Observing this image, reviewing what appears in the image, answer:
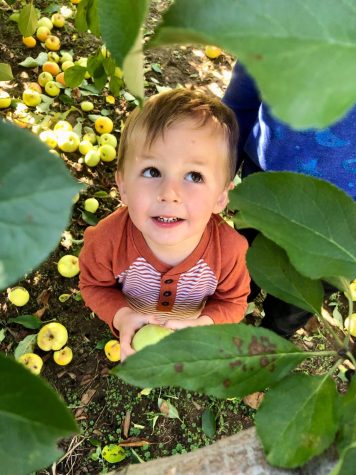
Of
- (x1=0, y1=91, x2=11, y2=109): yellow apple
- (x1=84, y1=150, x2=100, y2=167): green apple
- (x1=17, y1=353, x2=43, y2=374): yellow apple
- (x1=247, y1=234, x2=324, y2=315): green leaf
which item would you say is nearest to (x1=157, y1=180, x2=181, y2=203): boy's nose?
(x1=247, y1=234, x2=324, y2=315): green leaf

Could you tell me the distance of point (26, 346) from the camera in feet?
7.57

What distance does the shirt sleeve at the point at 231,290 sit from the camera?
168 cm

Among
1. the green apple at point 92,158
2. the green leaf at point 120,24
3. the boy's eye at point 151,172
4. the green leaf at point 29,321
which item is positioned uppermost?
the green leaf at point 120,24

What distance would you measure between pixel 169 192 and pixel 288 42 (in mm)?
1036

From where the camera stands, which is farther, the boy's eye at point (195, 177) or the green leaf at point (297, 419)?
the boy's eye at point (195, 177)

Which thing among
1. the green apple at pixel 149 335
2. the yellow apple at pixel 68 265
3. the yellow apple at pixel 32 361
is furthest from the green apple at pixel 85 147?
the green apple at pixel 149 335

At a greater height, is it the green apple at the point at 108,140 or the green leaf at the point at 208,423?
the green apple at the point at 108,140

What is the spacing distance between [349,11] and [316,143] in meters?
1.20

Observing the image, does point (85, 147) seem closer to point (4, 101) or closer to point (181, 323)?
point (4, 101)

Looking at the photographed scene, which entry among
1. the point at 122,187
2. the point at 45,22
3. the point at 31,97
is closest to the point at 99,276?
the point at 122,187

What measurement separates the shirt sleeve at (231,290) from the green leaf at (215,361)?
88 centimetres

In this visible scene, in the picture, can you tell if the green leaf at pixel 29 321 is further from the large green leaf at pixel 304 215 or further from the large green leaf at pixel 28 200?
the large green leaf at pixel 28 200

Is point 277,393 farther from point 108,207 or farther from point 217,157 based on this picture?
point 108,207

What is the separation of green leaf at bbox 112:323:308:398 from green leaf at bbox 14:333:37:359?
5.80 feet
